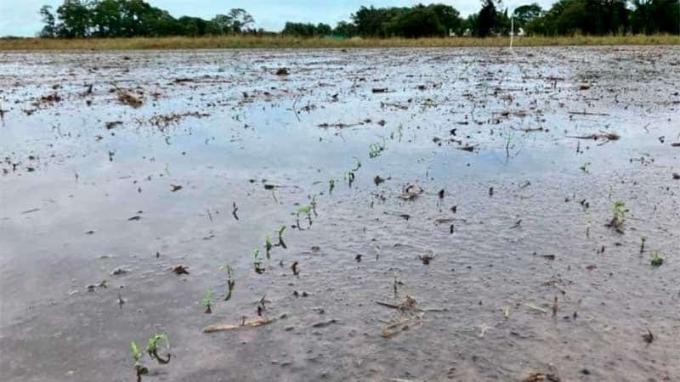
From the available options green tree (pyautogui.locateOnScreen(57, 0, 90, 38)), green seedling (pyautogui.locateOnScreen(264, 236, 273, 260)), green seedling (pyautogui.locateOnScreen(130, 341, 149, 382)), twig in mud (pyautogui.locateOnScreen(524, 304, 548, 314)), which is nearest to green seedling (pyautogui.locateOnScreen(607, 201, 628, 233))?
twig in mud (pyautogui.locateOnScreen(524, 304, 548, 314))

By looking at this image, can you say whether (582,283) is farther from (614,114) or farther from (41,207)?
(614,114)

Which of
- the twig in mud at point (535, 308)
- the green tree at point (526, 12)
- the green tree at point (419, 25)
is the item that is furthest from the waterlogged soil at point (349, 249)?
the green tree at point (526, 12)

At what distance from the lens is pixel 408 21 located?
276ft

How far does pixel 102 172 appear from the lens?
6.74 meters

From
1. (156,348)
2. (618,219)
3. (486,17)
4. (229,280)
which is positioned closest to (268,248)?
(229,280)

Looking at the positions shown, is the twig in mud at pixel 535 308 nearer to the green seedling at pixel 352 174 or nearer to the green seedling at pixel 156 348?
the green seedling at pixel 156 348

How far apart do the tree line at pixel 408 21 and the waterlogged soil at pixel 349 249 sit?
192 feet

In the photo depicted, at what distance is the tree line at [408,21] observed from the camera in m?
72.3

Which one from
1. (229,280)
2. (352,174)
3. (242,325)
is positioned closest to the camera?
(242,325)

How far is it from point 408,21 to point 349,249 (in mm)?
84316

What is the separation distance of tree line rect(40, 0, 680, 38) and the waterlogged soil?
192ft

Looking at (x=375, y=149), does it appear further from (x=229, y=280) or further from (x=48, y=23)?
(x=48, y=23)

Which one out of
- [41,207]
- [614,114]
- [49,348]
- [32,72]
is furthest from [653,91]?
[32,72]

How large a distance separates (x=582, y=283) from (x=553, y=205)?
1.63 m
